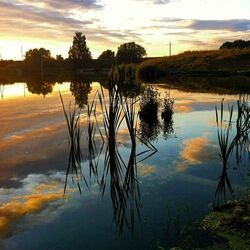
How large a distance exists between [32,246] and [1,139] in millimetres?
11227

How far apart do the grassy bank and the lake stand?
55.0m

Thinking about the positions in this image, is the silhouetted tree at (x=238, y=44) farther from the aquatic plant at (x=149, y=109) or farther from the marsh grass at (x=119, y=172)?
the marsh grass at (x=119, y=172)

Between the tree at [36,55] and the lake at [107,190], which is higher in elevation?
the tree at [36,55]

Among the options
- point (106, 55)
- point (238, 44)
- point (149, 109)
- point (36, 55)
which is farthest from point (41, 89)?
point (36, 55)

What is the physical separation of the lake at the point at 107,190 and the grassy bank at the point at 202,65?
55.0 m

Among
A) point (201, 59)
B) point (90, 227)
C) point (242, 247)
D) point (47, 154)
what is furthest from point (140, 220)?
point (201, 59)

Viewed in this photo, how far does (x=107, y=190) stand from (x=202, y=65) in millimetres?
76877

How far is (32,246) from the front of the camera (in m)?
8.07

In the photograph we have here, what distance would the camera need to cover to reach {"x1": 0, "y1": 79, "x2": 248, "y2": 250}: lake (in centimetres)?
847

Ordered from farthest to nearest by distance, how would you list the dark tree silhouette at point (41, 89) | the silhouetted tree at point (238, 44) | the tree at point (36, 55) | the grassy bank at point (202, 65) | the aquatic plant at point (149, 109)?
the tree at point (36, 55) → the silhouetted tree at point (238, 44) → the grassy bank at point (202, 65) → the dark tree silhouette at point (41, 89) → the aquatic plant at point (149, 109)

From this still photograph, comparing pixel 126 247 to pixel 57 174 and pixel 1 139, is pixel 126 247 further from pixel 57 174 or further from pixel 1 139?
pixel 1 139

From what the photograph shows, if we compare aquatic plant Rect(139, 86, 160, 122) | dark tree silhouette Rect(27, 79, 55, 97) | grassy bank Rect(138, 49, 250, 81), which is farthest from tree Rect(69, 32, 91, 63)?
aquatic plant Rect(139, 86, 160, 122)

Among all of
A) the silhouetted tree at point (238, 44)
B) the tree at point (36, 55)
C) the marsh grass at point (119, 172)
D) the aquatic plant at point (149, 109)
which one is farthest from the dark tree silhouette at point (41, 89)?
the tree at point (36, 55)

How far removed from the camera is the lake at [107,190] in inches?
333
